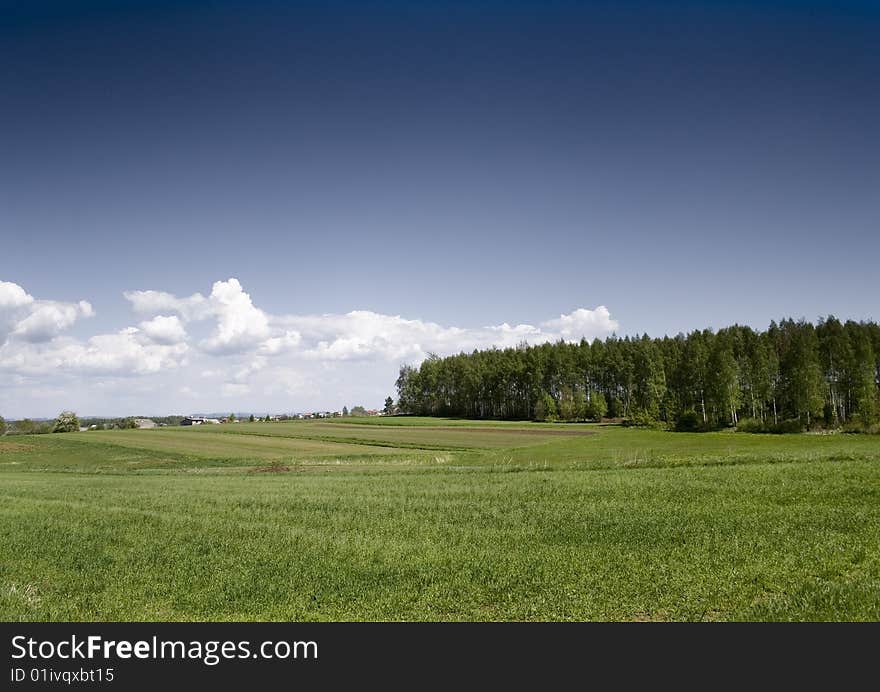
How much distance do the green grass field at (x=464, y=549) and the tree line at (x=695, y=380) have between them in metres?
79.2

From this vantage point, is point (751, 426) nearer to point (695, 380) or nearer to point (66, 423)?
point (695, 380)

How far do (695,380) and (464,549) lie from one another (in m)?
119

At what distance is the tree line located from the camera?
99.9 metres

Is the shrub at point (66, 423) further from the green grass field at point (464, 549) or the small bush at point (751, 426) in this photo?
the small bush at point (751, 426)

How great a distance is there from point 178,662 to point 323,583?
494 cm

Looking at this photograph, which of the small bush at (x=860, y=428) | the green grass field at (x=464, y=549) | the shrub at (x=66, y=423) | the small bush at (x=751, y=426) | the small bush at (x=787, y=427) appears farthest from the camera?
the shrub at (x=66, y=423)

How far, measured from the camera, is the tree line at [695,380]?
99.9 metres

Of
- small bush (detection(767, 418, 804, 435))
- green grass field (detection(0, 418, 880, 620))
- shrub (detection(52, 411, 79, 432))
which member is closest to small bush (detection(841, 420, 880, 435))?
small bush (detection(767, 418, 804, 435))

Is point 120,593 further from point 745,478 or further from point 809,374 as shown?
point 809,374

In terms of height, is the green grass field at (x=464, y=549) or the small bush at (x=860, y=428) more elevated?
the green grass field at (x=464, y=549)

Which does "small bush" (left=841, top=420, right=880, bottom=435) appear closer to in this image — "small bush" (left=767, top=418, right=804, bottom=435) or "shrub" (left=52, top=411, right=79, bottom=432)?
"small bush" (left=767, top=418, right=804, bottom=435)

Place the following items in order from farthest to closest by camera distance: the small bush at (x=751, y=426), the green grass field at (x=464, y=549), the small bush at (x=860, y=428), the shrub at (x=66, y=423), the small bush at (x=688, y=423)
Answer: the shrub at (x=66, y=423)
the small bush at (x=688, y=423)
the small bush at (x=751, y=426)
the small bush at (x=860, y=428)
the green grass field at (x=464, y=549)

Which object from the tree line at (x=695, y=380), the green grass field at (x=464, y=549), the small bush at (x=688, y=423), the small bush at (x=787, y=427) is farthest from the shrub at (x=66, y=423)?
the small bush at (x=787, y=427)

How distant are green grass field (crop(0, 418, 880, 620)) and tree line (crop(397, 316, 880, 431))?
79.2 metres
